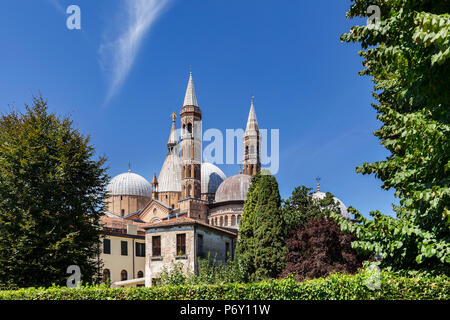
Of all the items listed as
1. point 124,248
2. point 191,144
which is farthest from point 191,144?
point 124,248

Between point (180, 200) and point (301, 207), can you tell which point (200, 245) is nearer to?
point (301, 207)

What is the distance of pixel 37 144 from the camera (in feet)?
57.8

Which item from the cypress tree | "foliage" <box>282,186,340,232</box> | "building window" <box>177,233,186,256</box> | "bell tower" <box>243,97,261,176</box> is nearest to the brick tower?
"bell tower" <box>243,97,261,176</box>

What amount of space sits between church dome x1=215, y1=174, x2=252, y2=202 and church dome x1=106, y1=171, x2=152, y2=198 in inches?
607

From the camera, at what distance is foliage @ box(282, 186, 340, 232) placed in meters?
29.1

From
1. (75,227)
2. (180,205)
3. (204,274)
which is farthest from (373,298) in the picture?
(180,205)

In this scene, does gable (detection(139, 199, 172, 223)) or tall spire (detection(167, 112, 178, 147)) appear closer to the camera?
gable (detection(139, 199, 172, 223))

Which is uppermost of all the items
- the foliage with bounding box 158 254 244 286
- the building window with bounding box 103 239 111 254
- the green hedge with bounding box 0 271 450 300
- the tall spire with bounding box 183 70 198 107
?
the tall spire with bounding box 183 70 198 107

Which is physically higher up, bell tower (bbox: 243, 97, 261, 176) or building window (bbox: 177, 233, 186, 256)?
bell tower (bbox: 243, 97, 261, 176)

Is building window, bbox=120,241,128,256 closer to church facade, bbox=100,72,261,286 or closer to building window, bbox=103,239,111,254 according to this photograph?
church facade, bbox=100,72,261,286

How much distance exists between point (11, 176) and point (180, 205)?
4837 centimetres

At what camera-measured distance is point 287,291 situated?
1116 cm
